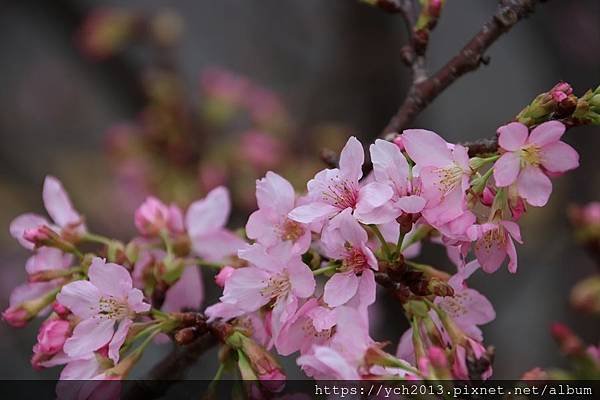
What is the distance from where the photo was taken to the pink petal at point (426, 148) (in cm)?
94

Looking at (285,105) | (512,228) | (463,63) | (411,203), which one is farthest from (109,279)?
(285,105)

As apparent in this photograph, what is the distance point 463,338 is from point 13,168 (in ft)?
9.85

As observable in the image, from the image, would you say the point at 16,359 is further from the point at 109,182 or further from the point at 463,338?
the point at 463,338

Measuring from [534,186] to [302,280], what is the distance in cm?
30

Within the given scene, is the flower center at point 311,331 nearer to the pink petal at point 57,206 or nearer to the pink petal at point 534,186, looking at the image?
the pink petal at point 534,186

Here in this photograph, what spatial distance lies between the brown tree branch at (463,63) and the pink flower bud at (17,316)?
61cm

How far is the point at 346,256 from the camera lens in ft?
3.14

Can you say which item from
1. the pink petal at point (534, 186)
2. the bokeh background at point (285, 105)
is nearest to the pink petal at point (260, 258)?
the pink petal at point (534, 186)

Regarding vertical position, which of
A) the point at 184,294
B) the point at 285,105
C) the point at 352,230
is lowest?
the point at 285,105

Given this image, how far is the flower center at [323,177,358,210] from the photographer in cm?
96

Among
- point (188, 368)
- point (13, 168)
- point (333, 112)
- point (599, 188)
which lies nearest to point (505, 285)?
point (599, 188)

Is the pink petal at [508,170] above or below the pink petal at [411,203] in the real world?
above

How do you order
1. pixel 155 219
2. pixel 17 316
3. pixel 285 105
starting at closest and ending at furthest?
pixel 17 316 < pixel 155 219 < pixel 285 105

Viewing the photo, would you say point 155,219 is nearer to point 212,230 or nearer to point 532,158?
point 212,230
